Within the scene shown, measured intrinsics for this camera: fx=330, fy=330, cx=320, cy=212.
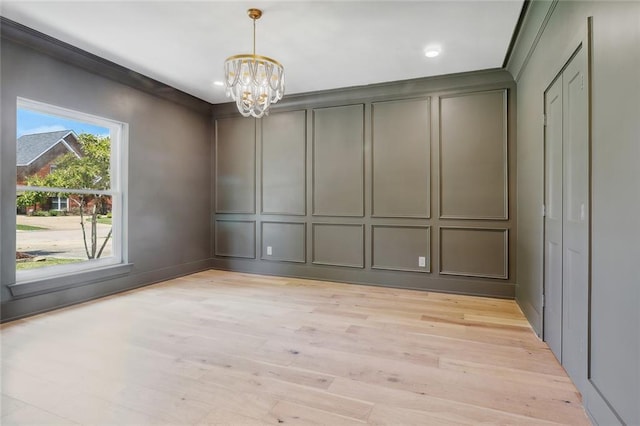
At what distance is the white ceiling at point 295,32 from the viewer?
264cm

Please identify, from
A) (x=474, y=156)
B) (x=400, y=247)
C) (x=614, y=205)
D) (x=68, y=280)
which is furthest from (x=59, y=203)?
(x=474, y=156)

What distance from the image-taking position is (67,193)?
3543mm

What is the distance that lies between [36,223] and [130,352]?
1922 mm

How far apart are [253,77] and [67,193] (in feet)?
8.07

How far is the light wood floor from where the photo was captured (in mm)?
1688

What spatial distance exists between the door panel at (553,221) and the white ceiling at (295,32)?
2.99 ft

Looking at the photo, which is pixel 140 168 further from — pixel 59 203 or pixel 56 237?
pixel 56 237

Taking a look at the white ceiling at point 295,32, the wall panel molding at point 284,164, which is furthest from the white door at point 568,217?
the wall panel molding at point 284,164

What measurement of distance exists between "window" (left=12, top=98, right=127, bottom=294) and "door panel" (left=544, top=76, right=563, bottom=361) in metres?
4.40

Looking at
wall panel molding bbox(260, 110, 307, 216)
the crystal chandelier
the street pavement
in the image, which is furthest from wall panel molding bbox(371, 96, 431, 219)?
the street pavement

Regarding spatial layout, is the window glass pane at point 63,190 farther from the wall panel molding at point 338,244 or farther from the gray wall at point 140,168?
the wall panel molding at point 338,244

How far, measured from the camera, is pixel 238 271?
521 centimetres

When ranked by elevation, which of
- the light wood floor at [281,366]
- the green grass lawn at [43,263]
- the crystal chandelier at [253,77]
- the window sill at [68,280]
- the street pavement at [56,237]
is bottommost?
the light wood floor at [281,366]

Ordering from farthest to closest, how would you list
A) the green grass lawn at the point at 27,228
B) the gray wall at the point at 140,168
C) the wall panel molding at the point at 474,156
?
the wall panel molding at the point at 474,156 < the green grass lawn at the point at 27,228 < the gray wall at the point at 140,168
